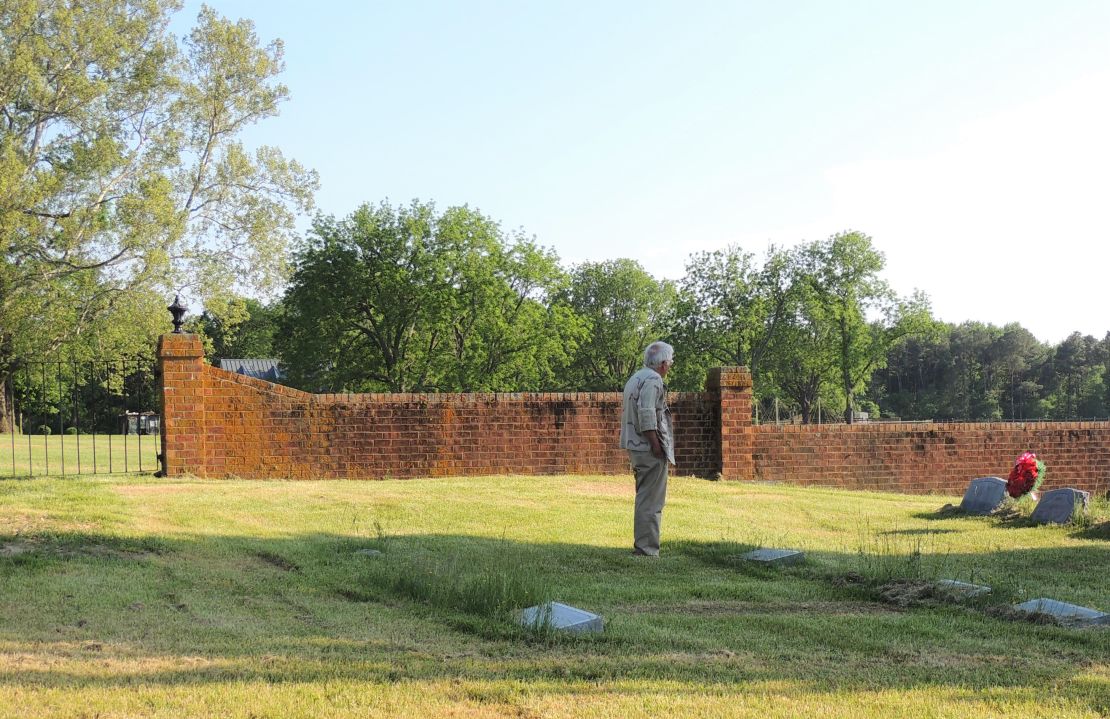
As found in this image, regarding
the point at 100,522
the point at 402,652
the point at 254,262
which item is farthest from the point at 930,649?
the point at 254,262

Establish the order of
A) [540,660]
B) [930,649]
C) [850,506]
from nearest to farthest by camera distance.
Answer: [540,660]
[930,649]
[850,506]

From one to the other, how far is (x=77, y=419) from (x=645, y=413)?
840 cm

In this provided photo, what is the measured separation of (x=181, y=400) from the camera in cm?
1242

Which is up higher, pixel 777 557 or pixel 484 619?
pixel 484 619

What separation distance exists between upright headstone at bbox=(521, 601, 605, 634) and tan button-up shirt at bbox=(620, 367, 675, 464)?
275 centimetres

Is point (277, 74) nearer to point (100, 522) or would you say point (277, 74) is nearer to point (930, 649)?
point (100, 522)

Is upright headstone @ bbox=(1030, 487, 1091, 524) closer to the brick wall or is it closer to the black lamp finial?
the brick wall

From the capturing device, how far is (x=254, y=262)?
1154 inches

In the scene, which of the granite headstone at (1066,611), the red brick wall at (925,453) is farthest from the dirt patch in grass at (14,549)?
the red brick wall at (925,453)

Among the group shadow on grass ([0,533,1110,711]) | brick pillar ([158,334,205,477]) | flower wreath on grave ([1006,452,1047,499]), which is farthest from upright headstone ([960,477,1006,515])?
brick pillar ([158,334,205,477])

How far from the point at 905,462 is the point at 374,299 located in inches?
1068

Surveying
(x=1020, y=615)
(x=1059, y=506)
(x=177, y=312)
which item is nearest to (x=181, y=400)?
(x=177, y=312)

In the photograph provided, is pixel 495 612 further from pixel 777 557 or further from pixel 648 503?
pixel 777 557

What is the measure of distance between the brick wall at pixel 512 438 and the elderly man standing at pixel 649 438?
19.7 ft
